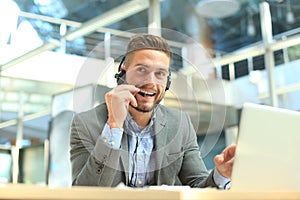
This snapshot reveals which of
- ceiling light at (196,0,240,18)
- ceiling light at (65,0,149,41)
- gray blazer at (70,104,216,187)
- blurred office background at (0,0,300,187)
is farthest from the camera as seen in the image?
ceiling light at (196,0,240,18)

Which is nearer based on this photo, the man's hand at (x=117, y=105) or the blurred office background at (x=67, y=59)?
the man's hand at (x=117, y=105)

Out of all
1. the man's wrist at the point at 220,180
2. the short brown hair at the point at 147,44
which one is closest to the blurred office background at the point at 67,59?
the short brown hair at the point at 147,44

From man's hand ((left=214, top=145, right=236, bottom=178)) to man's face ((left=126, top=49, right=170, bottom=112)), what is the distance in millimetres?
292

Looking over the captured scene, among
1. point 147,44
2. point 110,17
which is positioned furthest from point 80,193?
point 110,17

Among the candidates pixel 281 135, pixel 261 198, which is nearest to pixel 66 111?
pixel 281 135

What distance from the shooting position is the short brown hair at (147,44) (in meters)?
1.26

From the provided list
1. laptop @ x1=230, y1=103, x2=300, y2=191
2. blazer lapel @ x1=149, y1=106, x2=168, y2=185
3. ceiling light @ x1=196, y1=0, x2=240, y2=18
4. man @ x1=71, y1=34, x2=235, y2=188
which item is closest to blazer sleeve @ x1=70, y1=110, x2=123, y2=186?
man @ x1=71, y1=34, x2=235, y2=188

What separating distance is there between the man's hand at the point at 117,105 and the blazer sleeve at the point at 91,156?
6cm

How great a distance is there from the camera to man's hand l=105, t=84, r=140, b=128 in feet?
3.76

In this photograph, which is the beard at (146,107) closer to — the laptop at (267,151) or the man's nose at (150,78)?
the man's nose at (150,78)

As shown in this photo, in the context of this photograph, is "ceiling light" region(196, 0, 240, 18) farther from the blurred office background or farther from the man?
the man

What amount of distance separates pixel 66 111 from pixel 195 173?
252cm

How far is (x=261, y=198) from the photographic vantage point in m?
0.48

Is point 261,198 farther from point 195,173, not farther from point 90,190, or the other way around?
point 195,173
